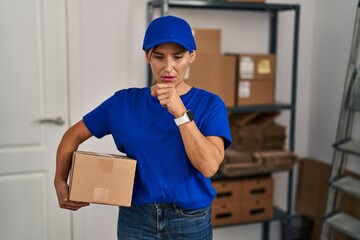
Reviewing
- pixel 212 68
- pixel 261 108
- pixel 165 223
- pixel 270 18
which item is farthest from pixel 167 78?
pixel 270 18

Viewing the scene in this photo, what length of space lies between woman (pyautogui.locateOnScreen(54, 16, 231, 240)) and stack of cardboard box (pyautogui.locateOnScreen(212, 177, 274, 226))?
128cm

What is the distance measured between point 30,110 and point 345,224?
1945mm

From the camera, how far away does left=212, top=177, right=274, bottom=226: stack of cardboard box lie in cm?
273

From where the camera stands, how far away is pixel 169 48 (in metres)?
1.30

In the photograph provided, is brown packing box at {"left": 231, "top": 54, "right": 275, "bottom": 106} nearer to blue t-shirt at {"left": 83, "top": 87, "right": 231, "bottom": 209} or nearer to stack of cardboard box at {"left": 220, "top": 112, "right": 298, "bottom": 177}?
stack of cardboard box at {"left": 220, "top": 112, "right": 298, "bottom": 177}

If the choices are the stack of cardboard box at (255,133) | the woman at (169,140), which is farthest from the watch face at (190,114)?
the stack of cardboard box at (255,133)

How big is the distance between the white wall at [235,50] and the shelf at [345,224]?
20.2 inches

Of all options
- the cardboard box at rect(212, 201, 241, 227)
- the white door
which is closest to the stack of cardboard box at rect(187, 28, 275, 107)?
the cardboard box at rect(212, 201, 241, 227)

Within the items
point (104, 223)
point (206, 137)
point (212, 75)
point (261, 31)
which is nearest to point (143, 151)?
point (206, 137)

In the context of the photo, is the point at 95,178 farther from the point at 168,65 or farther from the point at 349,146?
the point at 349,146

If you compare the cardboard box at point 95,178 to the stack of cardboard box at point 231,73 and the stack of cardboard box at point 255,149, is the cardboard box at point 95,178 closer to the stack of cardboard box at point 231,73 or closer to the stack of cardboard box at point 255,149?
the stack of cardboard box at point 231,73

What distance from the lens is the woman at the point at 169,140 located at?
50.0 inches

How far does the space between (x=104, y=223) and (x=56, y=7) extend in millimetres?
1317

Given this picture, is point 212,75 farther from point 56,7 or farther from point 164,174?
point 164,174
